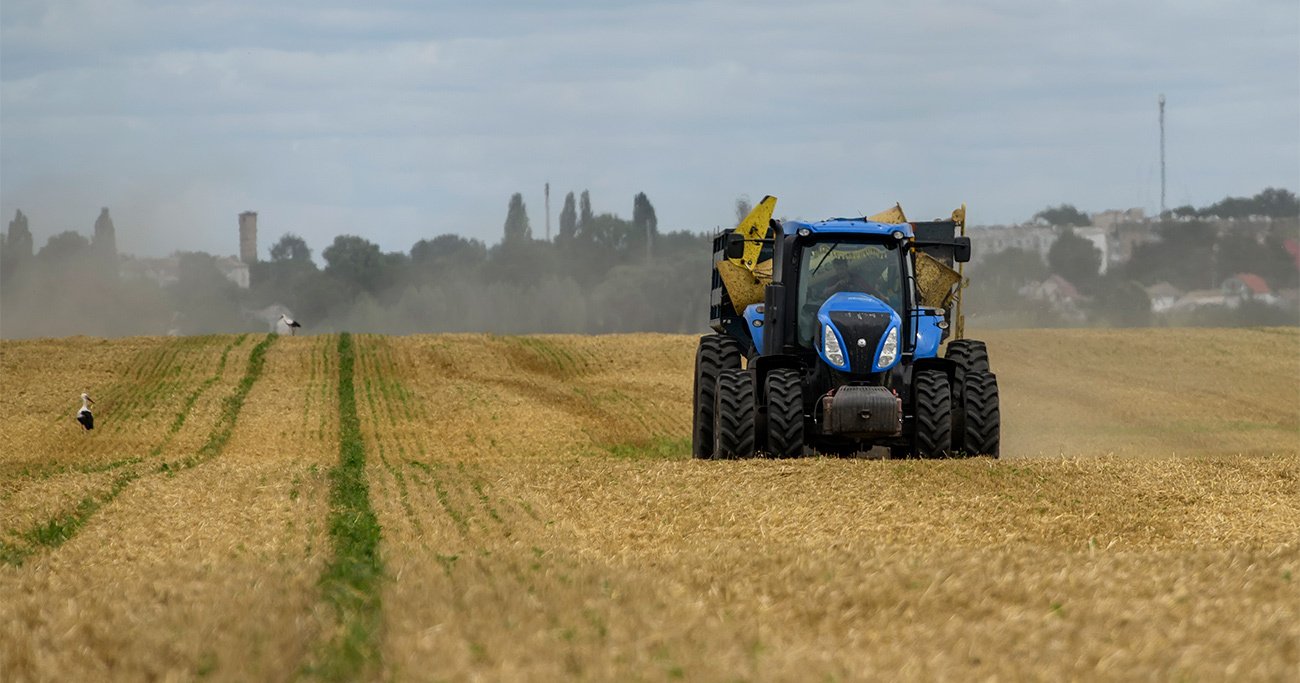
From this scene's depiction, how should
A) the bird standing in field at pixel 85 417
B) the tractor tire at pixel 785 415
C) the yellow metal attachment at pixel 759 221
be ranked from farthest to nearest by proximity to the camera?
the bird standing in field at pixel 85 417 < the yellow metal attachment at pixel 759 221 < the tractor tire at pixel 785 415

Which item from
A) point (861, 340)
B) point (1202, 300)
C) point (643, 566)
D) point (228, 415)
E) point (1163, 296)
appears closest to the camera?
point (643, 566)

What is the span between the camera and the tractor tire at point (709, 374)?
19.0 m

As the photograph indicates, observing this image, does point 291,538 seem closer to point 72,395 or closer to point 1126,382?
point 72,395

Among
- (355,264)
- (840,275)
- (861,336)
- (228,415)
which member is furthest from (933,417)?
(355,264)

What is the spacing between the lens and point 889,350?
17.3 metres

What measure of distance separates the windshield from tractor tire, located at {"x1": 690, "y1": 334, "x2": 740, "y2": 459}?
4.79 ft

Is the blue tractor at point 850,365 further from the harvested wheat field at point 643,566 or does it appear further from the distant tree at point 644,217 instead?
the distant tree at point 644,217

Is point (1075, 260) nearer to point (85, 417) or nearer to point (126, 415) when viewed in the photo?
point (126, 415)

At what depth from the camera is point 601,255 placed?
96.6 metres

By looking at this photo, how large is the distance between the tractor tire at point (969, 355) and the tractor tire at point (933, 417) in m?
0.96

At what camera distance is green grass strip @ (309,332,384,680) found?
6891 mm

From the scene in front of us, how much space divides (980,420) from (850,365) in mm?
1585

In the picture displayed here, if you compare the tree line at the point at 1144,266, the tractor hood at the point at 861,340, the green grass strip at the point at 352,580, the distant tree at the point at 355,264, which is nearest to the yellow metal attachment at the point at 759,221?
the tractor hood at the point at 861,340

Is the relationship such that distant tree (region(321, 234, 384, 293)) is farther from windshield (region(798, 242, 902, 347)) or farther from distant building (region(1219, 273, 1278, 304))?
windshield (region(798, 242, 902, 347))
